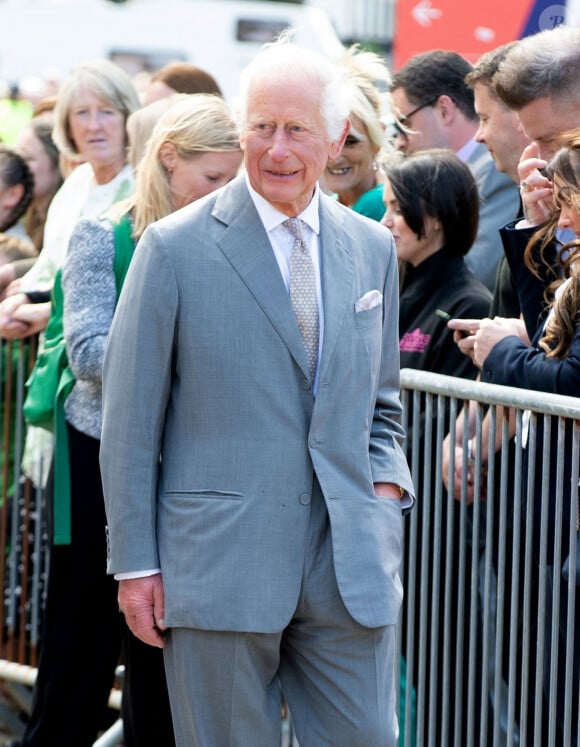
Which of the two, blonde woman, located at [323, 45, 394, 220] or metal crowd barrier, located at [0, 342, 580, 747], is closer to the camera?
metal crowd barrier, located at [0, 342, 580, 747]

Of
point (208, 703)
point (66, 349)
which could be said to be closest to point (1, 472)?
point (66, 349)

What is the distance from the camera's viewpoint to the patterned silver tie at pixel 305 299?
10.5 ft

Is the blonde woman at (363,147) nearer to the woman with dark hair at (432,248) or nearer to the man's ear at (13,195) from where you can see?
the woman with dark hair at (432,248)

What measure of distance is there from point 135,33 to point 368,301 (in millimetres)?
12691

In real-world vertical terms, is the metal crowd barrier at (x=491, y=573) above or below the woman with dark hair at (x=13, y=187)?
below

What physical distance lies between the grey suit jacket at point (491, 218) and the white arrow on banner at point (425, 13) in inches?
86.7

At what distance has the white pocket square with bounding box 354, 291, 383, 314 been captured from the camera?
3247mm

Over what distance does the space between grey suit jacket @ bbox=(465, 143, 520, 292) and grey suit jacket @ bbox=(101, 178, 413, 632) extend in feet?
6.38

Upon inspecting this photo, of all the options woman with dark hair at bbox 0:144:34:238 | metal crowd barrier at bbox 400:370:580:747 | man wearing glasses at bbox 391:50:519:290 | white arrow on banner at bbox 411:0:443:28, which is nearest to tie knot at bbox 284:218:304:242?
metal crowd barrier at bbox 400:370:580:747

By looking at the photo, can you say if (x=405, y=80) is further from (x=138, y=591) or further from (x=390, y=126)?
(x=138, y=591)

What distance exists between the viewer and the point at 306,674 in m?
3.21

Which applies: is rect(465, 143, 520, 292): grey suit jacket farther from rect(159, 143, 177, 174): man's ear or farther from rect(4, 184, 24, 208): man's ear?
rect(4, 184, 24, 208): man's ear

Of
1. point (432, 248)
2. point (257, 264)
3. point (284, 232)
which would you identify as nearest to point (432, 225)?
point (432, 248)

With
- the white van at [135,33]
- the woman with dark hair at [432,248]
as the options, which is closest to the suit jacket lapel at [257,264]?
the woman with dark hair at [432,248]
